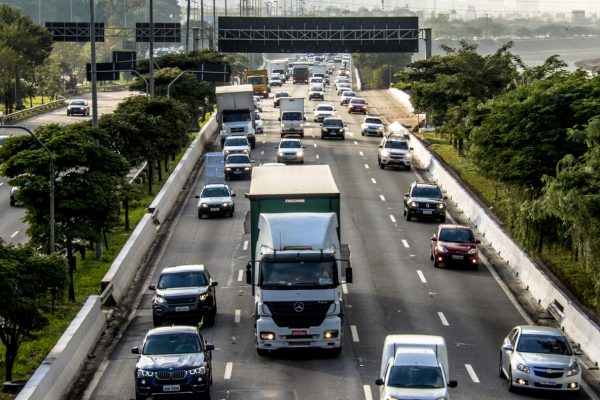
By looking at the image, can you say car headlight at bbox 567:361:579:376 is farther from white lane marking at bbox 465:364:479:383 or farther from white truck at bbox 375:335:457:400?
white truck at bbox 375:335:457:400

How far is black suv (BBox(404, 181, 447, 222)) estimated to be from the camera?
5859cm

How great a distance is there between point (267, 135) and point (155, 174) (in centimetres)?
1927

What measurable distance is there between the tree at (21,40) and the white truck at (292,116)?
42546 mm

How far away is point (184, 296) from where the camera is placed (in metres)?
38.3

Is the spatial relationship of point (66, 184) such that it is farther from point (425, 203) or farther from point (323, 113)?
point (323, 113)

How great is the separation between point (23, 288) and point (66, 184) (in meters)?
13.8

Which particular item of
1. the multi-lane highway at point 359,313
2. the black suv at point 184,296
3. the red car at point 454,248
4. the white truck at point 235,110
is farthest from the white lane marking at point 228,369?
the white truck at point 235,110

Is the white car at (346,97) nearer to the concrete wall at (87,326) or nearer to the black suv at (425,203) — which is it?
the concrete wall at (87,326)

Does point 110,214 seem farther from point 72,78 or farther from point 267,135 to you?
point 72,78

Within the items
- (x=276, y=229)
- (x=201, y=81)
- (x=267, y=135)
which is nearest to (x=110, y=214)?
(x=276, y=229)

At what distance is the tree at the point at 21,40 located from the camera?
130 metres

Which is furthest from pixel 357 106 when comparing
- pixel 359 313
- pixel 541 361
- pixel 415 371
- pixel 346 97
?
pixel 415 371

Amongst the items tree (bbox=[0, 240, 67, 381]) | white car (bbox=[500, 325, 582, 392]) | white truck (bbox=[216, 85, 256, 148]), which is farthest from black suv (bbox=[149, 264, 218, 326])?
white truck (bbox=[216, 85, 256, 148])

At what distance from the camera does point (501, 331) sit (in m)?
38.9
